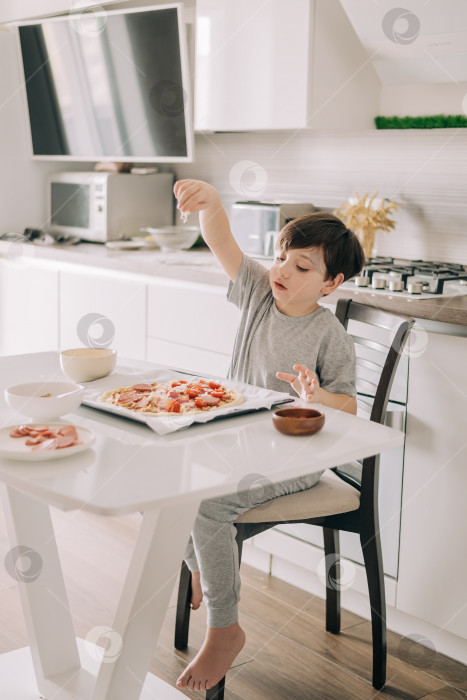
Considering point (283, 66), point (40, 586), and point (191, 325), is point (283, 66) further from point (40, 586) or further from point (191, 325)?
point (40, 586)

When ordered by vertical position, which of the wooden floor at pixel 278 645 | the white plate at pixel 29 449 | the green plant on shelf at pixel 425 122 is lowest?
the wooden floor at pixel 278 645

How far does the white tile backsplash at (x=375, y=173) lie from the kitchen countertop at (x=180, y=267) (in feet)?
1.32

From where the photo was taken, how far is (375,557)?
6.36ft

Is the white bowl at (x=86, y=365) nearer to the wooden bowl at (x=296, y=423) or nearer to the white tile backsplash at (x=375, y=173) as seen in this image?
the wooden bowl at (x=296, y=423)

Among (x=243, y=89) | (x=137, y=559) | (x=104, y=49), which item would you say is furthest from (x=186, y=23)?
(x=137, y=559)

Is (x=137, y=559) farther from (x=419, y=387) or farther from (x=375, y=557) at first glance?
(x=419, y=387)

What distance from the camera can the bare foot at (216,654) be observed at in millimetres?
1684

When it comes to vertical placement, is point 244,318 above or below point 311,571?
above

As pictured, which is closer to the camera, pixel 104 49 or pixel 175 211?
pixel 104 49

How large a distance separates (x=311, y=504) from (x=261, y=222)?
4.77ft

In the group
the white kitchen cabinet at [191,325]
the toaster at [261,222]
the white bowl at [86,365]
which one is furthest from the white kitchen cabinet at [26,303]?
the white bowl at [86,365]

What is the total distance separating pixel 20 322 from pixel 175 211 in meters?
0.85

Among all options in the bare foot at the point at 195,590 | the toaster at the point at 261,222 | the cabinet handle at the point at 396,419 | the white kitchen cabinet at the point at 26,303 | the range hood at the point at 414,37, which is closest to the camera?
the bare foot at the point at 195,590

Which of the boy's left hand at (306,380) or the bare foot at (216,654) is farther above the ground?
the boy's left hand at (306,380)
